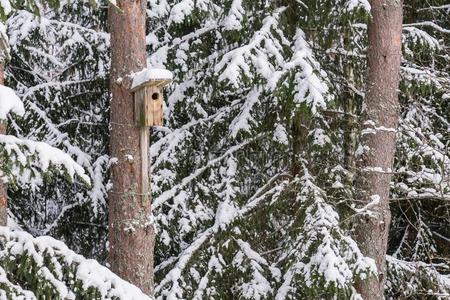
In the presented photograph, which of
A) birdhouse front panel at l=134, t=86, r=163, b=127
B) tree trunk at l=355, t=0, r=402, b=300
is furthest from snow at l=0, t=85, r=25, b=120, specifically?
tree trunk at l=355, t=0, r=402, b=300

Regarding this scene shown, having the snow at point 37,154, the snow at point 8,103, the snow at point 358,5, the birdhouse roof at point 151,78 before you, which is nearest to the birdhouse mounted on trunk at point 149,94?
the birdhouse roof at point 151,78

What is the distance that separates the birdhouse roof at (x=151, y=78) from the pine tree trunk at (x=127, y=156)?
6.1 inches

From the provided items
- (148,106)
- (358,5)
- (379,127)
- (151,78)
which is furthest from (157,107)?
(379,127)

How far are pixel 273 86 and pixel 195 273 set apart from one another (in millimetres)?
1998

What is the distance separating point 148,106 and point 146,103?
0.11 feet

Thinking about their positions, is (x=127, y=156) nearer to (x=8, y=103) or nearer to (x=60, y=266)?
(x=60, y=266)

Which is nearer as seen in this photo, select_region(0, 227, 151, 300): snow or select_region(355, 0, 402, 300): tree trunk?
select_region(0, 227, 151, 300): snow

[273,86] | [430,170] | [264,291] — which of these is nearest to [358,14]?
[273,86]

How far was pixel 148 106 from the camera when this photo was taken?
15.0 ft

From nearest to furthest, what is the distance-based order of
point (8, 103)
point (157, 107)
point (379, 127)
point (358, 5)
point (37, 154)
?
point (8, 103), point (37, 154), point (157, 107), point (358, 5), point (379, 127)

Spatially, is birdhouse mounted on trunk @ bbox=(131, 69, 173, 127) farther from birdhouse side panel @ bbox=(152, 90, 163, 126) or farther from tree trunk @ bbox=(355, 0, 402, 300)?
tree trunk @ bbox=(355, 0, 402, 300)

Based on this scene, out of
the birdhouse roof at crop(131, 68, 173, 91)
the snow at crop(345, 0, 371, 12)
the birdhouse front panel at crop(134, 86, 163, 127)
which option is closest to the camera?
the birdhouse roof at crop(131, 68, 173, 91)

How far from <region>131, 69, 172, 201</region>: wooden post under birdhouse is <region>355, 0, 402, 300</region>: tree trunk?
76.3 inches

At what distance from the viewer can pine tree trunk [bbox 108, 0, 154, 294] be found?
4652 mm
